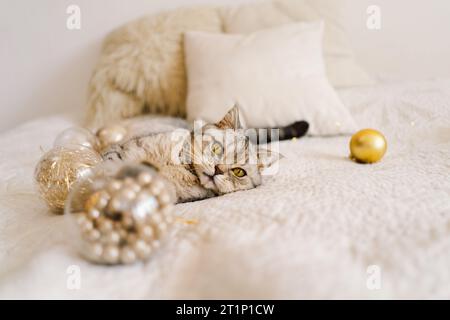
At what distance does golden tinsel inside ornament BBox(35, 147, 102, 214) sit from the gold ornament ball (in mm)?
605

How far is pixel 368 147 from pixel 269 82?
41 centimetres

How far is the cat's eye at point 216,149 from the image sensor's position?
2.50ft

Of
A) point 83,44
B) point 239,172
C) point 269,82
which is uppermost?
point 83,44

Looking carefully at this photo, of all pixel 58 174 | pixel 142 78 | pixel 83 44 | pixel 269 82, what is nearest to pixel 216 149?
pixel 58 174

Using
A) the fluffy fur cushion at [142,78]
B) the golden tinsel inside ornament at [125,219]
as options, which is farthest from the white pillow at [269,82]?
the golden tinsel inside ornament at [125,219]

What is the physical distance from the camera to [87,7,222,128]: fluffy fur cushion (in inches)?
52.9

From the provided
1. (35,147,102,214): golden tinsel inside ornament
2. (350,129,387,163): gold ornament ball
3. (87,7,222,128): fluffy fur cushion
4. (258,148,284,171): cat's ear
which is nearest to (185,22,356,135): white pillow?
(87,7,222,128): fluffy fur cushion

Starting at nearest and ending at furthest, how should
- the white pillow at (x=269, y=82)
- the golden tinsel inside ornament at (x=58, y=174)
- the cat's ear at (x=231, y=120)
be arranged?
the golden tinsel inside ornament at (x=58, y=174)
the cat's ear at (x=231, y=120)
the white pillow at (x=269, y=82)

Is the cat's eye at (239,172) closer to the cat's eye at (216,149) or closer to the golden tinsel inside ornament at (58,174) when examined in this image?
the cat's eye at (216,149)

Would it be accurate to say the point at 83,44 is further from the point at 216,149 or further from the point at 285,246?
the point at 285,246

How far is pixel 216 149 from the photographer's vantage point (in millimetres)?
766

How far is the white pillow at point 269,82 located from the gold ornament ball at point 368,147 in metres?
0.24

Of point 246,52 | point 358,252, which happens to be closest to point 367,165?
point 358,252

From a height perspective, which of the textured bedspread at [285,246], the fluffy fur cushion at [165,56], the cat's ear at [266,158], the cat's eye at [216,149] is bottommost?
the textured bedspread at [285,246]
